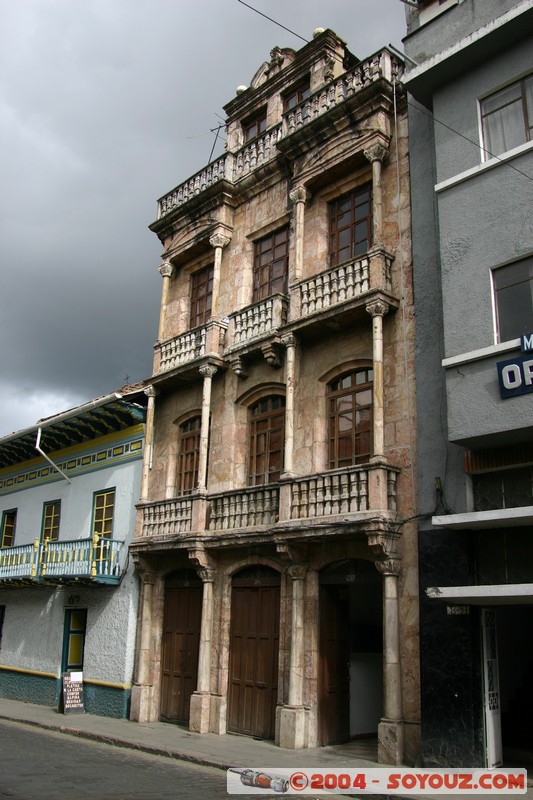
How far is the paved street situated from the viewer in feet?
30.6

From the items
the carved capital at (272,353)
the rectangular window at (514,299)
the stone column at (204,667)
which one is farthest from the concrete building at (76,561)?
the rectangular window at (514,299)

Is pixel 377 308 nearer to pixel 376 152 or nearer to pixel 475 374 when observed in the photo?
pixel 475 374

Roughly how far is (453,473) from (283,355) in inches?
199

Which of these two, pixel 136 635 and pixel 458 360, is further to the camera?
pixel 136 635

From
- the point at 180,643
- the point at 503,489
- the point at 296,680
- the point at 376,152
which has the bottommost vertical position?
the point at 296,680

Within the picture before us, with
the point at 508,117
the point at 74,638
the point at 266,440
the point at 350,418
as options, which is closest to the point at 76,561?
the point at 74,638

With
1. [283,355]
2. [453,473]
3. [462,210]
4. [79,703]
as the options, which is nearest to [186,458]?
[283,355]

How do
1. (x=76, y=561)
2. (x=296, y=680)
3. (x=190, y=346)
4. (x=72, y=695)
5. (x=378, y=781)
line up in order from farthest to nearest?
(x=76, y=561)
(x=72, y=695)
(x=190, y=346)
(x=296, y=680)
(x=378, y=781)

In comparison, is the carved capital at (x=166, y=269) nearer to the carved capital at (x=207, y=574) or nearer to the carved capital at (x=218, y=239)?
the carved capital at (x=218, y=239)

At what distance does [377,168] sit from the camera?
14062 mm

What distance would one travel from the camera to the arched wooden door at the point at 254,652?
46.5 ft

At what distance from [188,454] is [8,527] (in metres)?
9.57

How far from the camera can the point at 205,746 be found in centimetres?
1305

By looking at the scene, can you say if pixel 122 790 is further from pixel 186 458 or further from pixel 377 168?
pixel 377 168
